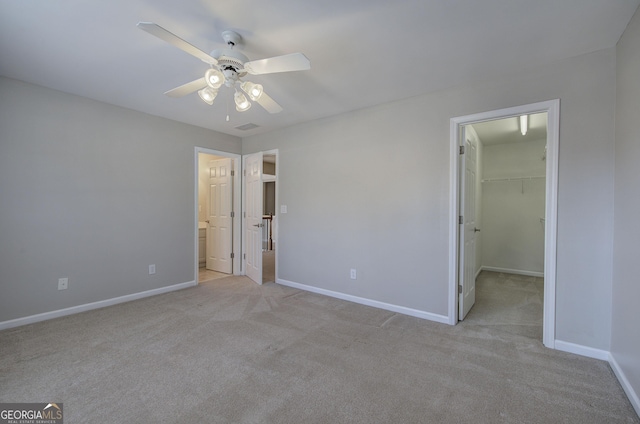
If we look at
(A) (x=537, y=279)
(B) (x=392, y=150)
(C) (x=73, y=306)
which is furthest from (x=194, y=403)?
(A) (x=537, y=279)

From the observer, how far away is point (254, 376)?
6.62 ft

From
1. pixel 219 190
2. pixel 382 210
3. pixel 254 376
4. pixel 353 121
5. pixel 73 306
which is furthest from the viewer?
pixel 219 190

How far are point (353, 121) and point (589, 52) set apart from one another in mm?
2183

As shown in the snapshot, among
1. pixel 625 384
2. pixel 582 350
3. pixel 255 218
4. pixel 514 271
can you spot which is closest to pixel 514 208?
pixel 514 271

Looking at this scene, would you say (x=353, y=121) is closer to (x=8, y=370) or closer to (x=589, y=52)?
(x=589, y=52)

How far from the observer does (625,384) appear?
6.06 ft

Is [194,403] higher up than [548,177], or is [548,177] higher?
[548,177]

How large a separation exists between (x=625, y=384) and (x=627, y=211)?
113cm

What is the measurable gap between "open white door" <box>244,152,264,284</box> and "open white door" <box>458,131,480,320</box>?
280 centimetres

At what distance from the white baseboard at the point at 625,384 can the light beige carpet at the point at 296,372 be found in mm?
40

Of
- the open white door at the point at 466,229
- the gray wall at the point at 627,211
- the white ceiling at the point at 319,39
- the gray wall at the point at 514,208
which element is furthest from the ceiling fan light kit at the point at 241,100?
the gray wall at the point at 514,208

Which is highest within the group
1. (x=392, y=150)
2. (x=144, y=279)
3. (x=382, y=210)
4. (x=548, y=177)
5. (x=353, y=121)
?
(x=353, y=121)

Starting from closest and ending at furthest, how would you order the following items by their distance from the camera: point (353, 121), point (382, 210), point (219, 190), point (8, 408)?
point (8, 408)
point (382, 210)
point (353, 121)
point (219, 190)

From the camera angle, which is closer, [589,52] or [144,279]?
A: [589,52]
